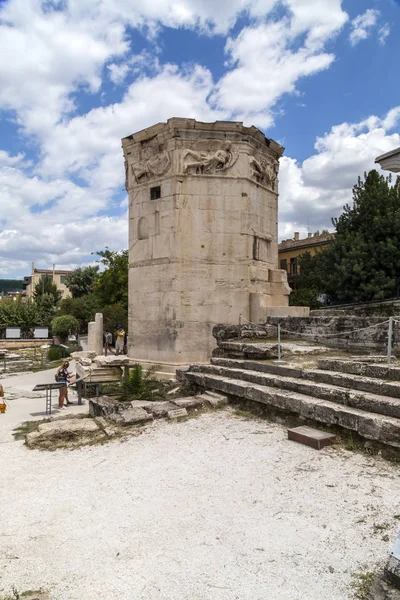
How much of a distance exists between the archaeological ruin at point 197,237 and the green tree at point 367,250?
10.1 meters

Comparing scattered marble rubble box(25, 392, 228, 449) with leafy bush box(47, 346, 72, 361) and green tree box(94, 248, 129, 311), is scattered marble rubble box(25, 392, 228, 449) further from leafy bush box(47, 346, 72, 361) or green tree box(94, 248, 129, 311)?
green tree box(94, 248, 129, 311)

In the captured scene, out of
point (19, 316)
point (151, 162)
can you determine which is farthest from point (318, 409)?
point (19, 316)

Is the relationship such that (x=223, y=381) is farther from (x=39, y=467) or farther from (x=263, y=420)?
(x=39, y=467)

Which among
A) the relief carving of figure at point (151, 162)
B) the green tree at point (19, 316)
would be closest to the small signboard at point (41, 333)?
the green tree at point (19, 316)

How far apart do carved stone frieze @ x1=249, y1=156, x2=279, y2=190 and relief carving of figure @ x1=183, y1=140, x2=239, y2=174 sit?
590 millimetres

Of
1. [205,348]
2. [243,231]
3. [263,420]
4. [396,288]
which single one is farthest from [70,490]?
[396,288]

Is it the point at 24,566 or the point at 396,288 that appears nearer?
the point at 24,566

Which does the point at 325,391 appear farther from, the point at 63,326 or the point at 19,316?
the point at 19,316

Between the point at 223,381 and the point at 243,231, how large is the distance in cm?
506

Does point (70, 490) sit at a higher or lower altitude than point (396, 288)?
lower

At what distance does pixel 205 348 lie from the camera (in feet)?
37.1

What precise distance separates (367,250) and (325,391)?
1683 cm

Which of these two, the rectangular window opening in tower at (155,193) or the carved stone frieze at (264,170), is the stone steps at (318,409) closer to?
the rectangular window opening in tower at (155,193)

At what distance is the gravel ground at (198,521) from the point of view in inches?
116
